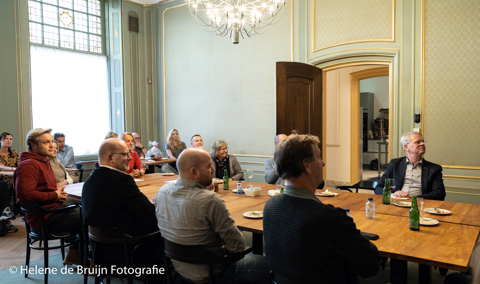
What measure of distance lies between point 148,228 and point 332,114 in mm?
7013

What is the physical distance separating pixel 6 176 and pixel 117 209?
400cm

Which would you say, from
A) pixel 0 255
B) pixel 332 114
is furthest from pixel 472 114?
pixel 0 255

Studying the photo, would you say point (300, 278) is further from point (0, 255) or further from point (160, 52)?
point (160, 52)

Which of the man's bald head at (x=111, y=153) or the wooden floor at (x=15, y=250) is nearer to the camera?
the man's bald head at (x=111, y=153)

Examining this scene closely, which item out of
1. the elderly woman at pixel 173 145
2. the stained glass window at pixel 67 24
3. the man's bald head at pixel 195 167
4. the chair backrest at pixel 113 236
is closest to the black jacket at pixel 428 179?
the man's bald head at pixel 195 167

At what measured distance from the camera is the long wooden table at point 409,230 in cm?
198

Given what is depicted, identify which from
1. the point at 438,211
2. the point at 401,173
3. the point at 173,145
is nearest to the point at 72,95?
the point at 173,145

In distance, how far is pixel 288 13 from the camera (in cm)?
678

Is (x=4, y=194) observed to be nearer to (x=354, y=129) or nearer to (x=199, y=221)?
(x=199, y=221)

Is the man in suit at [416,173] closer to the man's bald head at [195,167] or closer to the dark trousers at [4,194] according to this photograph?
the man's bald head at [195,167]

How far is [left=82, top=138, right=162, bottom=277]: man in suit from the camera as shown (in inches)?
105

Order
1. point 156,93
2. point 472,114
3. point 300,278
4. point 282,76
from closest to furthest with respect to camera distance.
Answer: point 300,278 → point 472,114 → point 282,76 → point 156,93

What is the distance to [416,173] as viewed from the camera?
3.91m

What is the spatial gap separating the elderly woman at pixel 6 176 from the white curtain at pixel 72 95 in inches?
62.6
